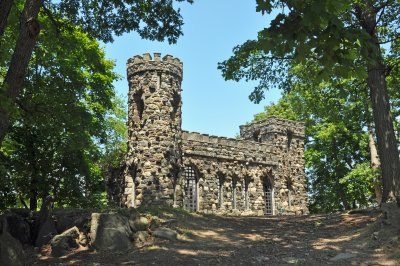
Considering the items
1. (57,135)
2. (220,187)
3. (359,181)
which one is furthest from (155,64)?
(359,181)

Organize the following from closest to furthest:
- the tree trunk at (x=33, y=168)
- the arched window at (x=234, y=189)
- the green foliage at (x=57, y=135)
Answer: the green foliage at (x=57, y=135)
the tree trunk at (x=33, y=168)
the arched window at (x=234, y=189)

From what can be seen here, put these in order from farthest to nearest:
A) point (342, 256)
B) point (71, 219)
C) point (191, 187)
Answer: point (191, 187), point (71, 219), point (342, 256)

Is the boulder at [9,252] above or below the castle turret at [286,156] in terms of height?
below

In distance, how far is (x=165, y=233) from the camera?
12688 millimetres

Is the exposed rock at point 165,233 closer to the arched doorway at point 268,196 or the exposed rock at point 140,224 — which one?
the exposed rock at point 140,224

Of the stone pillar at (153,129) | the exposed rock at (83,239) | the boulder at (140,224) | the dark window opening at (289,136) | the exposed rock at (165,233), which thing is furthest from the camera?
the dark window opening at (289,136)

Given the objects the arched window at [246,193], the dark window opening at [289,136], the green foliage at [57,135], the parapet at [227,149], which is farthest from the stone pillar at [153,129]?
the dark window opening at [289,136]

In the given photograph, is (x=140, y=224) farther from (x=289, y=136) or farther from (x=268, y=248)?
(x=289, y=136)

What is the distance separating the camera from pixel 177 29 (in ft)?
42.2

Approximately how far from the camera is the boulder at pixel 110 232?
38.8ft

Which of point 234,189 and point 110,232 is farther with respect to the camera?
point 234,189

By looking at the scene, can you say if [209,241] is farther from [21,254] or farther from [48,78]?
[48,78]

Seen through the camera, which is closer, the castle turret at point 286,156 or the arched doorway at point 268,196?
the arched doorway at point 268,196

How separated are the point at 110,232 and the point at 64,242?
4.31 feet
